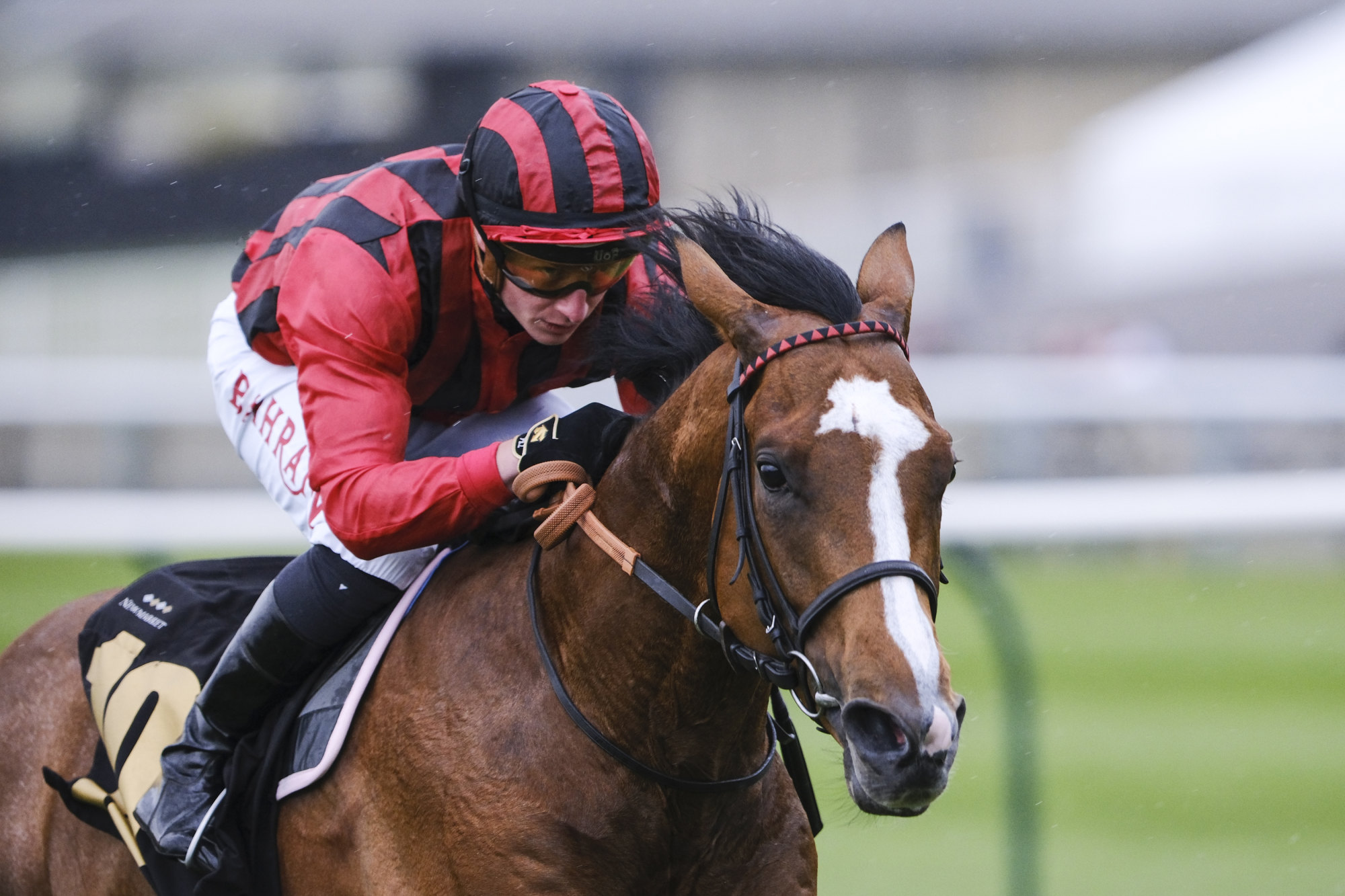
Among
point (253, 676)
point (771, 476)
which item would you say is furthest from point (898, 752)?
point (253, 676)

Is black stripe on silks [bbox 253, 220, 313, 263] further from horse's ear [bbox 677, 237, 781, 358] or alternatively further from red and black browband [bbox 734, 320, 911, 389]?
red and black browband [bbox 734, 320, 911, 389]

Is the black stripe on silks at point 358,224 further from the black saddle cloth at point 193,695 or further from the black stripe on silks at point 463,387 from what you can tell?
the black saddle cloth at point 193,695

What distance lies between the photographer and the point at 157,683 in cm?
273

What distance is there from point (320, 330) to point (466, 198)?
13.4 inches

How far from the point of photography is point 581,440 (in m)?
2.25

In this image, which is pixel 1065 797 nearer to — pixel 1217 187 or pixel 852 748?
pixel 852 748

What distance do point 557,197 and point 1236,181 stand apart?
18356 mm

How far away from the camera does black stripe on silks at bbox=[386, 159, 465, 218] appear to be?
251cm

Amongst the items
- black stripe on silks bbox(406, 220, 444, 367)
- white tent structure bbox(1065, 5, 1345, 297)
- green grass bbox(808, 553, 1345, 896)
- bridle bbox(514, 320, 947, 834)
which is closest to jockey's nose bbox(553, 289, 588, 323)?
black stripe on silks bbox(406, 220, 444, 367)

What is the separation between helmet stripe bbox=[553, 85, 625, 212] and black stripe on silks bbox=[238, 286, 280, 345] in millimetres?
756

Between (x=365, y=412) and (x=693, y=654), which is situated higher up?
(x=365, y=412)

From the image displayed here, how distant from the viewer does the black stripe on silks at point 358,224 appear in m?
2.41

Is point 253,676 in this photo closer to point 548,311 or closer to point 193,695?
point 193,695

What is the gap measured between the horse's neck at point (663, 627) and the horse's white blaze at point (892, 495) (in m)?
0.27
